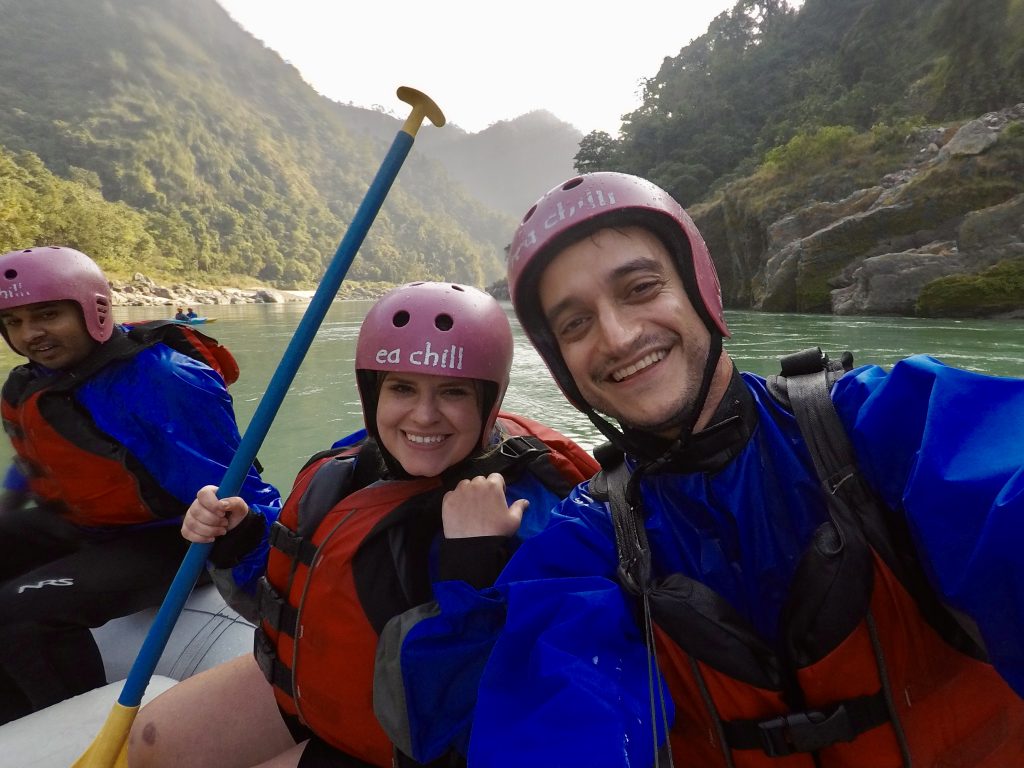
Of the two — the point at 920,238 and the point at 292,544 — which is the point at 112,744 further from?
the point at 920,238

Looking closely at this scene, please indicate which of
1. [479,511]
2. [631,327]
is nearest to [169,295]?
[479,511]

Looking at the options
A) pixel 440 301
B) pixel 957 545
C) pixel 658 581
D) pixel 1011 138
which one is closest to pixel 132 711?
pixel 440 301

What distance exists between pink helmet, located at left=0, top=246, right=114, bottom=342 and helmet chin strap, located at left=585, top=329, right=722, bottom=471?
2.68 meters

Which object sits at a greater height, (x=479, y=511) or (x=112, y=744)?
(x=479, y=511)

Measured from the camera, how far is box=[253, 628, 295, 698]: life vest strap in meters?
1.75

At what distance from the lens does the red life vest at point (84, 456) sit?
2607 millimetres

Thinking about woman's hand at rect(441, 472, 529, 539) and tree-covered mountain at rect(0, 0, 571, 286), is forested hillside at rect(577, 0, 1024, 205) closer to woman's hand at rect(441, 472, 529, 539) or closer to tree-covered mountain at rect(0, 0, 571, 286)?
woman's hand at rect(441, 472, 529, 539)

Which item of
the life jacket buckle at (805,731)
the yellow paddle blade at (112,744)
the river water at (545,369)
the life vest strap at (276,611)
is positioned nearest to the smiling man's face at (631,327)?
the life jacket buckle at (805,731)

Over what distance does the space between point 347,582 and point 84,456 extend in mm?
1879

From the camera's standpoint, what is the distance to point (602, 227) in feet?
4.63

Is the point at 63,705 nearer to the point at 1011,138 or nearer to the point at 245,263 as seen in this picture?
the point at 1011,138

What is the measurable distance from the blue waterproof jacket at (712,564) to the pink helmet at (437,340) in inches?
23.8

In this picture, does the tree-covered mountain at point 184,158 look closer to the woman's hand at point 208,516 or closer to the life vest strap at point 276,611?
the woman's hand at point 208,516

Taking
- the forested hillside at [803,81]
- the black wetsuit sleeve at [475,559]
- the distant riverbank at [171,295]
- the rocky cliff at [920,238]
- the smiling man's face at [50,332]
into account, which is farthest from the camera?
the distant riverbank at [171,295]
